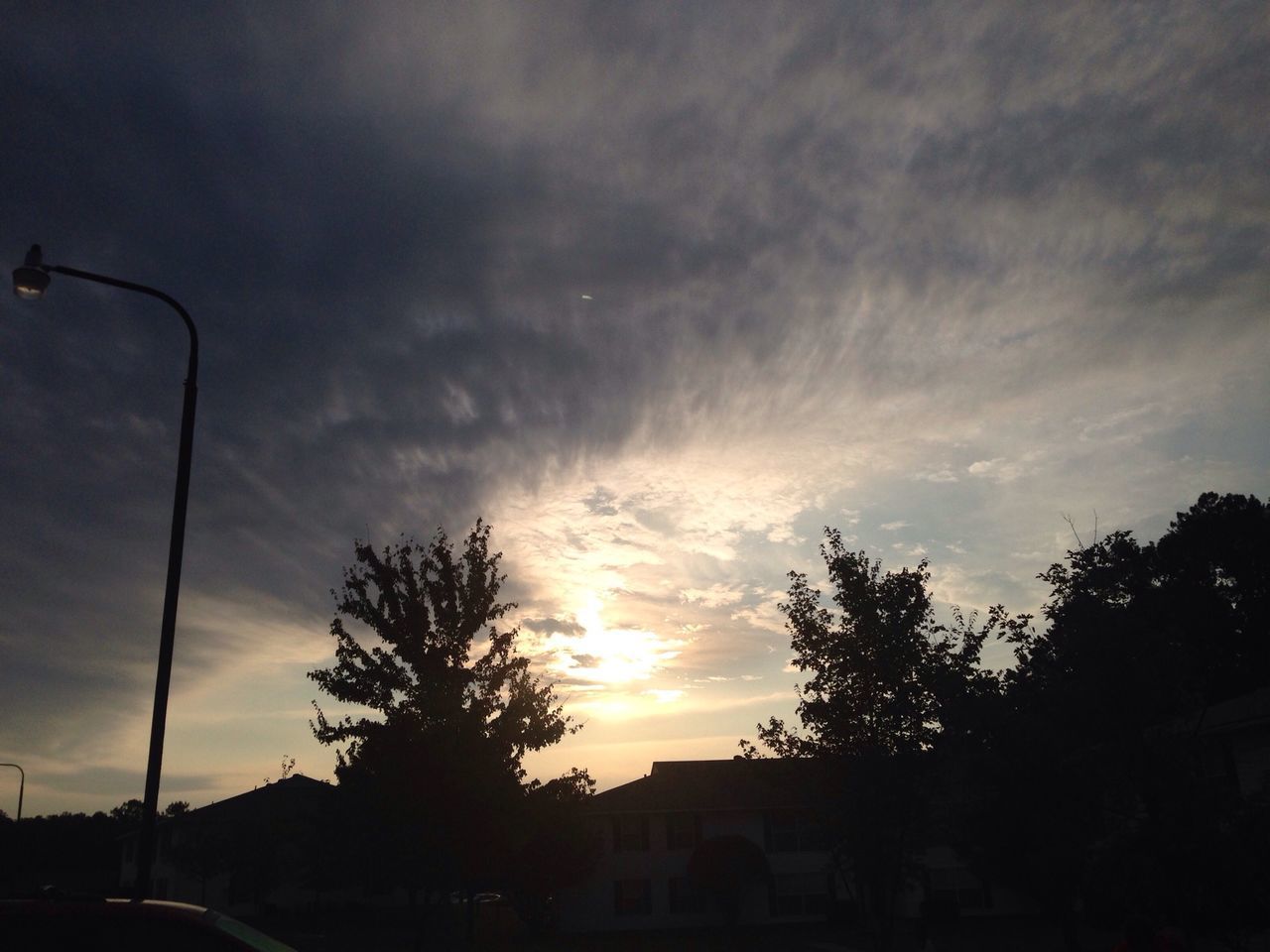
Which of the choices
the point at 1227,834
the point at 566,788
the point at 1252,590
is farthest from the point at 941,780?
the point at 1252,590

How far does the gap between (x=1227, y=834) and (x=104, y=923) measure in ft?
49.7

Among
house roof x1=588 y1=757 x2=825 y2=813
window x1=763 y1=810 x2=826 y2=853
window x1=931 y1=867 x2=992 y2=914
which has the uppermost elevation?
house roof x1=588 y1=757 x2=825 y2=813

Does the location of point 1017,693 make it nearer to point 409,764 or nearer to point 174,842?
point 409,764

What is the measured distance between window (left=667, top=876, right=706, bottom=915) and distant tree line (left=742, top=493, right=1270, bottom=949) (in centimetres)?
2495

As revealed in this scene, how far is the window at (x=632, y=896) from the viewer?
47094 mm

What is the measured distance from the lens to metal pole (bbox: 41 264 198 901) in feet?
34.0

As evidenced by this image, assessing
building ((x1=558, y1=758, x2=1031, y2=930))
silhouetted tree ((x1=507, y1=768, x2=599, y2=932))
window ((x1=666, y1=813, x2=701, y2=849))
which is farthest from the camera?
window ((x1=666, y1=813, x2=701, y2=849))

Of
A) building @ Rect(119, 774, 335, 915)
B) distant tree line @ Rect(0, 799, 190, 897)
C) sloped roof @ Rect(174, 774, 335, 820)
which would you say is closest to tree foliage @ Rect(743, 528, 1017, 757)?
building @ Rect(119, 774, 335, 915)

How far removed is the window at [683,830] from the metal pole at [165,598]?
40.3m

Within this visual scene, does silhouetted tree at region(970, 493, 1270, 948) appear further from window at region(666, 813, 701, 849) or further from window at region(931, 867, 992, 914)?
window at region(666, 813, 701, 849)

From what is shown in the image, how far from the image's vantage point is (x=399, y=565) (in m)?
22.5

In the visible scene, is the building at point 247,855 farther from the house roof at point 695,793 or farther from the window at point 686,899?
the window at point 686,899

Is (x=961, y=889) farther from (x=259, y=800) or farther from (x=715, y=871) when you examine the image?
(x=259, y=800)

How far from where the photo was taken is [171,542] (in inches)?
448
